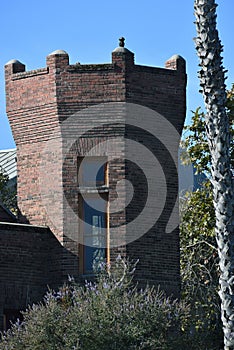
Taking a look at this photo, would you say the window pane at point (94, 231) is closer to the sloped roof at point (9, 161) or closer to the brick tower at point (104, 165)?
the brick tower at point (104, 165)

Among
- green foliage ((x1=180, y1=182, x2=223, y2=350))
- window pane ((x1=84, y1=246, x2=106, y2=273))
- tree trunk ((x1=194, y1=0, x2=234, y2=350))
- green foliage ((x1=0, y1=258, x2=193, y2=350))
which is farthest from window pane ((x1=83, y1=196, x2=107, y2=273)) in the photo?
tree trunk ((x1=194, y1=0, x2=234, y2=350))

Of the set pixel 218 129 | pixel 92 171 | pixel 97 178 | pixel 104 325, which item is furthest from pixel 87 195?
pixel 218 129

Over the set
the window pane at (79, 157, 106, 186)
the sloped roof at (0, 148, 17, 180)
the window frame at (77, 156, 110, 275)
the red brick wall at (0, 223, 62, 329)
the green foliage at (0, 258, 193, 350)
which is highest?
the sloped roof at (0, 148, 17, 180)

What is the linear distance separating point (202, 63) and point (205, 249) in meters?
14.7

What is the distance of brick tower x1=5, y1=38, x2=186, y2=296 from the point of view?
84.4ft

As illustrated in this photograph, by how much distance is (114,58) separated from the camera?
26188 millimetres

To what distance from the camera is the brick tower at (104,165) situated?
25.7 meters

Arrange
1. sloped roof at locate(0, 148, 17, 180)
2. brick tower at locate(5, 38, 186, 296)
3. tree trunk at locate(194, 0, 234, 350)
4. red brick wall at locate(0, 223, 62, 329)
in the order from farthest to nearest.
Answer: sloped roof at locate(0, 148, 17, 180) → brick tower at locate(5, 38, 186, 296) → red brick wall at locate(0, 223, 62, 329) → tree trunk at locate(194, 0, 234, 350)

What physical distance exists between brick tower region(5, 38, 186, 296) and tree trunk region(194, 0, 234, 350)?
606 centimetres

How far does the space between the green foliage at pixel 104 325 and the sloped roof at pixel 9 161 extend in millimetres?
27371

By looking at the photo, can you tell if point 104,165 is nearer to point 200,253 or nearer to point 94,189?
point 94,189

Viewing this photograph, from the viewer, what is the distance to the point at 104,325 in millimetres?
21547

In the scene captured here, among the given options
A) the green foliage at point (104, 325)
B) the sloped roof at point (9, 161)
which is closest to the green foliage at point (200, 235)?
the green foliage at point (104, 325)

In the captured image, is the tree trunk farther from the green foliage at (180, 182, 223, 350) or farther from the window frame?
the green foliage at (180, 182, 223, 350)
